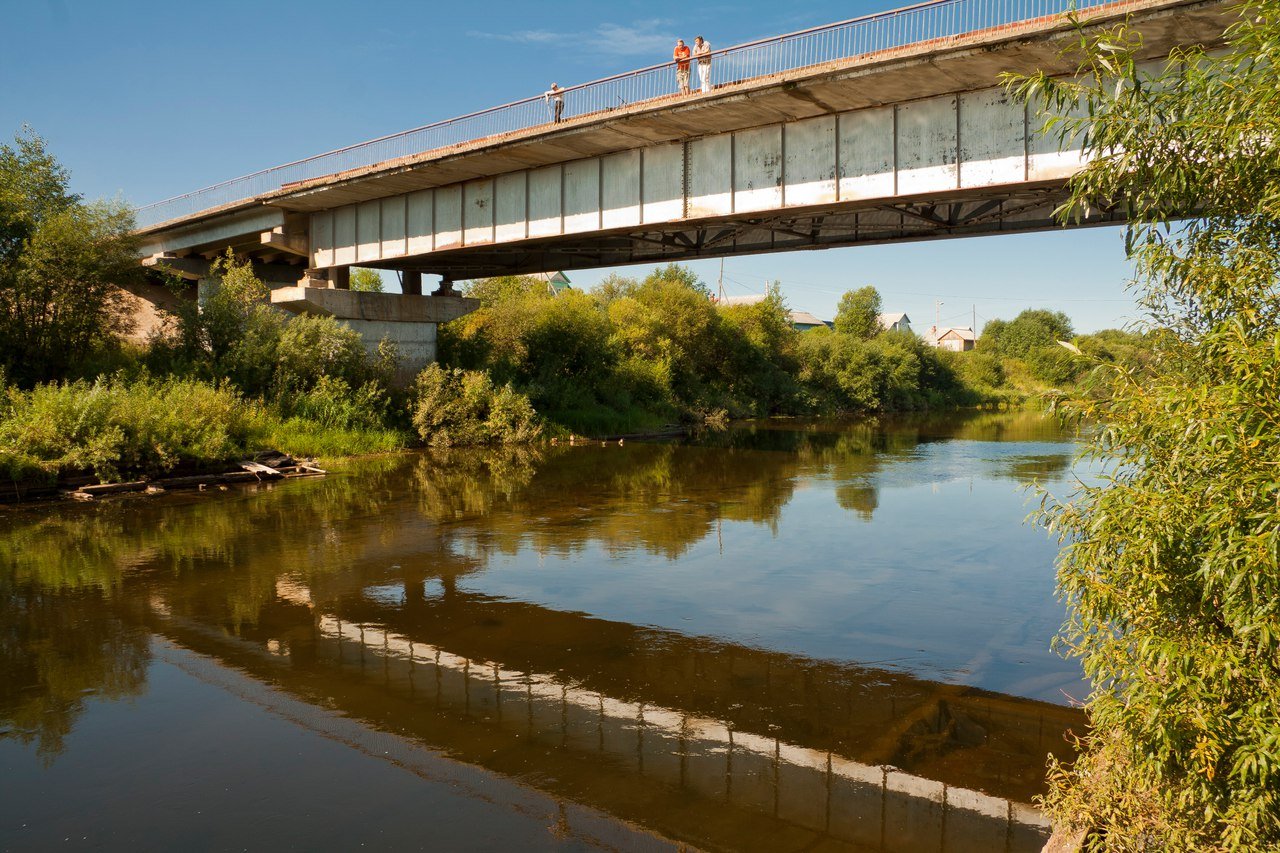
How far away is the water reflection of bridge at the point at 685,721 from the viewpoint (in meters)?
5.84

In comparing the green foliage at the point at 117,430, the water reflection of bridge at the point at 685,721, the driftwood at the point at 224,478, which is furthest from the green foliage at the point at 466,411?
the water reflection of bridge at the point at 685,721

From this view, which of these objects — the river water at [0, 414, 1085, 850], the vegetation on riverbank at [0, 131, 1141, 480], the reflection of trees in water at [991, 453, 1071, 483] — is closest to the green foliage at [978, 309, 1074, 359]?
the vegetation on riverbank at [0, 131, 1141, 480]

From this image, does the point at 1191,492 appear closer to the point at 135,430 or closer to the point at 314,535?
the point at 314,535

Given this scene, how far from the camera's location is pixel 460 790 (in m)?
6.09

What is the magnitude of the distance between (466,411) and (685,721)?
25.2 m

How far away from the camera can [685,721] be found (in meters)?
7.31

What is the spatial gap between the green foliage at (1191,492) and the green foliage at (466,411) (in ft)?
87.6

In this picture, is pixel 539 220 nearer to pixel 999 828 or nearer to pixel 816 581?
pixel 816 581

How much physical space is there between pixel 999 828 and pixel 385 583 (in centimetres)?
842

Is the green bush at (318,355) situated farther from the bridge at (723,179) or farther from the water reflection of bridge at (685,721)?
the water reflection of bridge at (685,721)

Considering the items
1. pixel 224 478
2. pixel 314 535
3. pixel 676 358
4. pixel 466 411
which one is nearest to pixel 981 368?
pixel 676 358

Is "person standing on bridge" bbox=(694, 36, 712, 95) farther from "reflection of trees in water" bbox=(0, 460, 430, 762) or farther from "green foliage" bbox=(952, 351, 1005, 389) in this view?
"green foliage" bbox=(952, 351, 1005, 389)

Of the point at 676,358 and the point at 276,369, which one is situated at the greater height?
the point at 676,358

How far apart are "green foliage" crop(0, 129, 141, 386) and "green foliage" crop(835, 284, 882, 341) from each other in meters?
63.1
